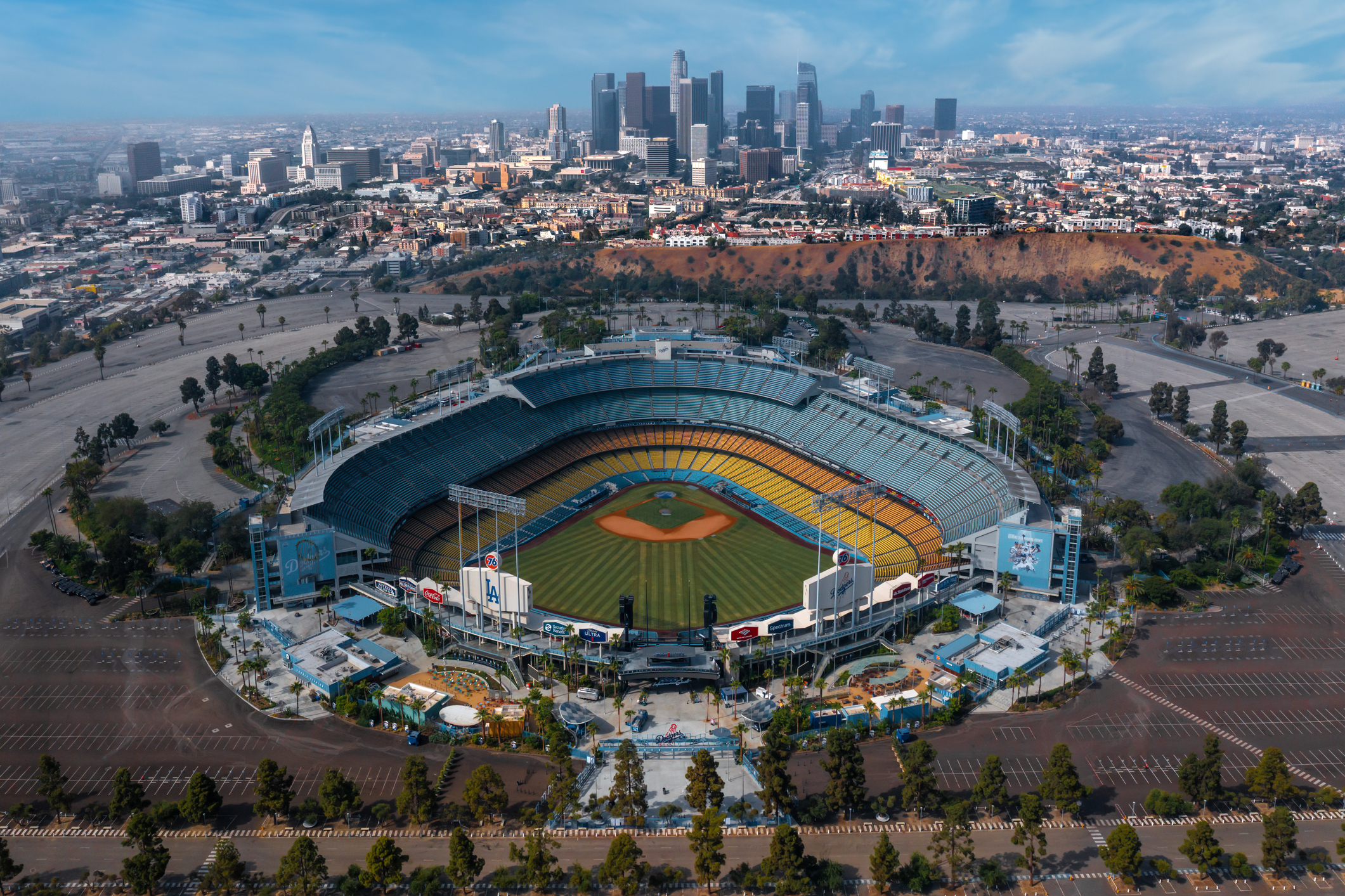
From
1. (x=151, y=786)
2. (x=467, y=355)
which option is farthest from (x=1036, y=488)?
(x=467, y=355)

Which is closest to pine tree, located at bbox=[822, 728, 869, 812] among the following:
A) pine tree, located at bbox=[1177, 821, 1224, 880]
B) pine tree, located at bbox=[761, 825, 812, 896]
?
pine tree, located at bbox=[761, 825, 812, 896]

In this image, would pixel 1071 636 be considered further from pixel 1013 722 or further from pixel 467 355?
pixel 467 355

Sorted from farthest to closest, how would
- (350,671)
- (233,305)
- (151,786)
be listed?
(233,305) < (350,671) < (151,786)

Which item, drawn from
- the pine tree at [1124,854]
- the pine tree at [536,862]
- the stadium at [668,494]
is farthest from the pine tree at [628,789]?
the pine tree at [1124,854]

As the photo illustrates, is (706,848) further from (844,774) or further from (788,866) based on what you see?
(844,774)

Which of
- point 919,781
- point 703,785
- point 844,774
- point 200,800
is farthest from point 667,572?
point 200,800

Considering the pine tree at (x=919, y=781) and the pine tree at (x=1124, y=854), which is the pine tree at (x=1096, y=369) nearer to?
the pine tree at (x=919, y=781)

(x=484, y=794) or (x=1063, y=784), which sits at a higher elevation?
(x=1063, y=784)
